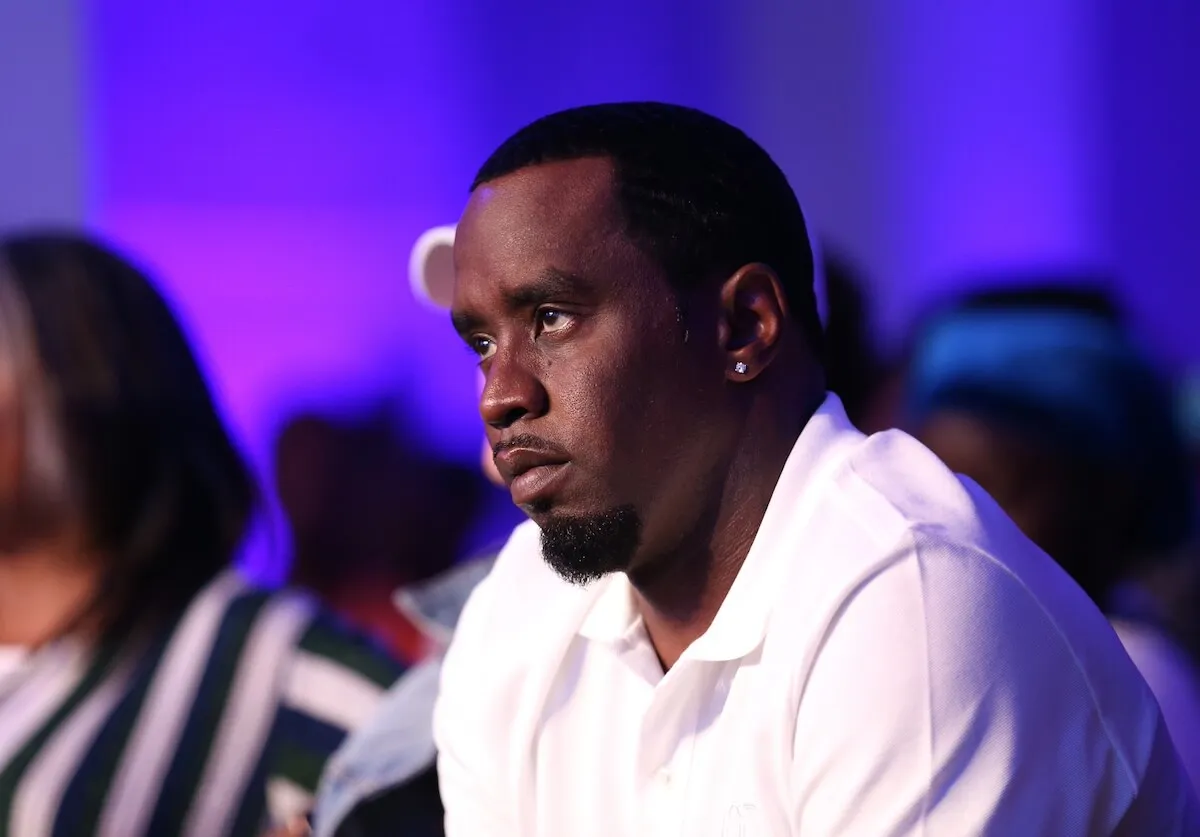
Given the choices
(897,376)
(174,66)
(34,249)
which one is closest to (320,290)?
(174,66)

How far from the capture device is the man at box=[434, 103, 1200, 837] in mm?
1162

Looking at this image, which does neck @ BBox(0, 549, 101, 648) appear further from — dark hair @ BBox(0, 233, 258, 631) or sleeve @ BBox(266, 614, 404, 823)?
sleeve @ BBox(266, 614, 404, 823)

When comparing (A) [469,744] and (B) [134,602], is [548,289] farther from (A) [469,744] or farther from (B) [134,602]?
(B) [134,602]

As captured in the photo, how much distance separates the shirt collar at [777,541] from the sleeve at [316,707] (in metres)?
0.98

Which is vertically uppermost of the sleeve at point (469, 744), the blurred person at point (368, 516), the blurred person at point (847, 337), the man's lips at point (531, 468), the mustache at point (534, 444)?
the mustache at point (534, 444)

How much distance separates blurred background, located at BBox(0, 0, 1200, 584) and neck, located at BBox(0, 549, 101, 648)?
83 centimetres

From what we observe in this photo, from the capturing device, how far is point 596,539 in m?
1.34

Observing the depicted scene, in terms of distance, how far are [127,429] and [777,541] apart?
53.4 inches

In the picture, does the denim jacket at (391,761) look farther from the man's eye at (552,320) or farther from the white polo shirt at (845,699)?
the man's eye at (552,320)

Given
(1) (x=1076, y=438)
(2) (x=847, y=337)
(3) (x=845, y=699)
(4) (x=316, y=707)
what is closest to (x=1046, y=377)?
(1) (x=1076, y=438)

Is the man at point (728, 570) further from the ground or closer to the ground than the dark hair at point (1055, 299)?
further from the ground

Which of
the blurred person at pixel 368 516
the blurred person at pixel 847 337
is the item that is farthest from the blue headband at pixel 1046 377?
the blurred person at pixel 368 516

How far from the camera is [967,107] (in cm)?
400

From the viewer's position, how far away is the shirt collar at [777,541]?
130 cm
